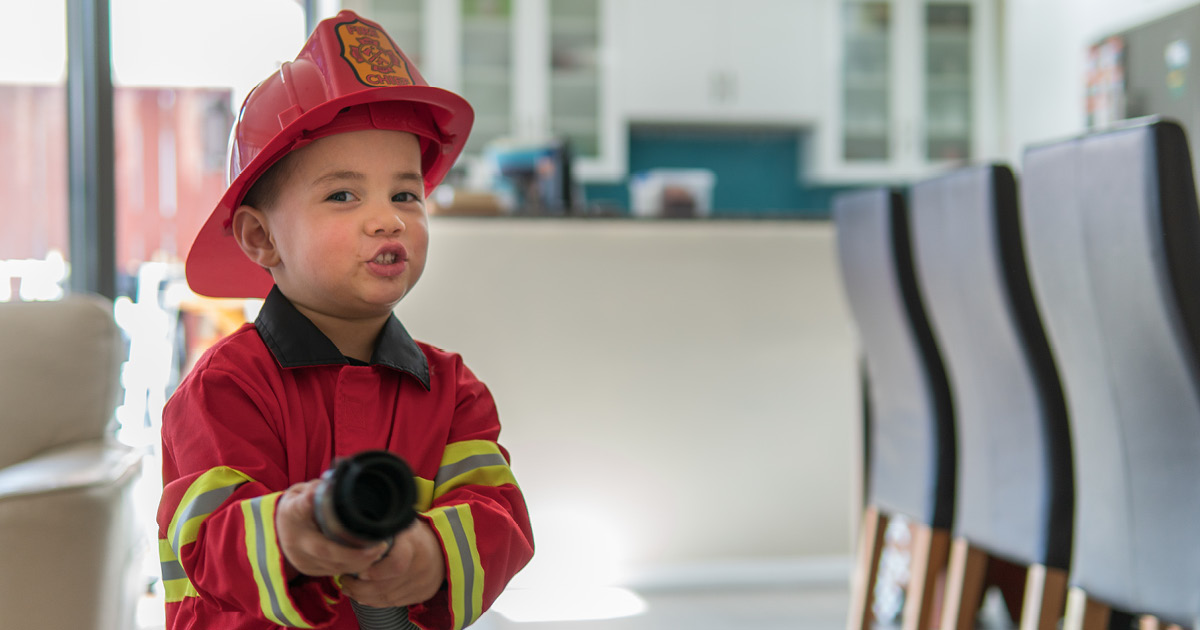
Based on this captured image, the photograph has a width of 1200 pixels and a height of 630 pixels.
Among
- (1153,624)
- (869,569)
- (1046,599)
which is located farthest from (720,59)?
(1153,624)

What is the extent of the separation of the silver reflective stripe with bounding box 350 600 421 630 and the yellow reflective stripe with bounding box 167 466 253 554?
0.12m

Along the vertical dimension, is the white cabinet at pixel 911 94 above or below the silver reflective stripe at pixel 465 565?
above

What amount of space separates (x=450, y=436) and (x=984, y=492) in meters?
1.17

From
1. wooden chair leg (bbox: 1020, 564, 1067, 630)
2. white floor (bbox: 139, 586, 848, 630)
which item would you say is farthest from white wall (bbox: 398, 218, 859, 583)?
wooden chair leg (bbox: 1020, 564, 1067, 630)

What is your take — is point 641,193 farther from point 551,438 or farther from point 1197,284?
point 1197,284

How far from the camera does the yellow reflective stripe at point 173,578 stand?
2.47ft

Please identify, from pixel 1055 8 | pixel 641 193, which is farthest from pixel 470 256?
pixel 1055 8

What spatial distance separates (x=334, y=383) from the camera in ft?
2.52

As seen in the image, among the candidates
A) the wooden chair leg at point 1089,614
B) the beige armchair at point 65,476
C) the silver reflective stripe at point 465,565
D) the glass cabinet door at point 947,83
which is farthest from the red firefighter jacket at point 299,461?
the glass cabinet door at point 947,83

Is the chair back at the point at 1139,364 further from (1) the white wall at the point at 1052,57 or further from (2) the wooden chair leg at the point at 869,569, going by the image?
(1) the white wall at the point at 1052,57

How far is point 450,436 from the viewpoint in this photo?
0.80 meters

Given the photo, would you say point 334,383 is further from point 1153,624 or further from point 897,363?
point 897,363

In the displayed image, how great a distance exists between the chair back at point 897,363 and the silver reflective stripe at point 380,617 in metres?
1.37

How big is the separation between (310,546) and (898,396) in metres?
1.58
